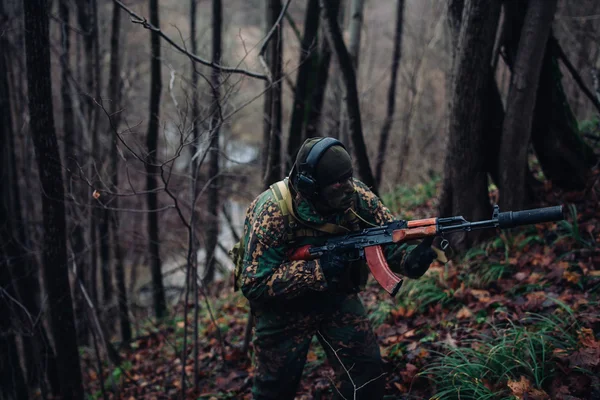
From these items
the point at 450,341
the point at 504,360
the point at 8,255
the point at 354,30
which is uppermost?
the point at 354,30

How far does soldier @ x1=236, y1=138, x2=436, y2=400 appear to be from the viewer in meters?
3.18

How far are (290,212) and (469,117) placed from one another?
288 cm

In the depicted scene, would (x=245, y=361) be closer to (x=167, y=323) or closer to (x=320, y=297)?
(x=320, y=297)

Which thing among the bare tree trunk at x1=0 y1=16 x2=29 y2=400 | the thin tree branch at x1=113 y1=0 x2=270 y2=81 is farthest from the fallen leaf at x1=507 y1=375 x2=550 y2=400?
the bare tree trunk at x1=0 y1=16 x2=29 y2=400

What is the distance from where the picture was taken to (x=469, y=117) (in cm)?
524

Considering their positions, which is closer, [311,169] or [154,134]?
[311,169]

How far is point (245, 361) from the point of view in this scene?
5508 mm

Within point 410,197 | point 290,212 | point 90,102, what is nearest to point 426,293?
point 290,212

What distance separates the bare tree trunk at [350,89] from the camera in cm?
572

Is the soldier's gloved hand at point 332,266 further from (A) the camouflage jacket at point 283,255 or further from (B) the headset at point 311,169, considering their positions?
(B) the headset at point 311,169

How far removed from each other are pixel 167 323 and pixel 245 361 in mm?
2990

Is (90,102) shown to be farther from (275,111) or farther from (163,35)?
(163,35)

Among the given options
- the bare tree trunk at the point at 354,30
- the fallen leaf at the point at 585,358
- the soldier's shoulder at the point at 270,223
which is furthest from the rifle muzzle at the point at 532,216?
the bare tree trunk at the point at 354,30

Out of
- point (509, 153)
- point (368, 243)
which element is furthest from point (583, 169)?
point (368, 243)
